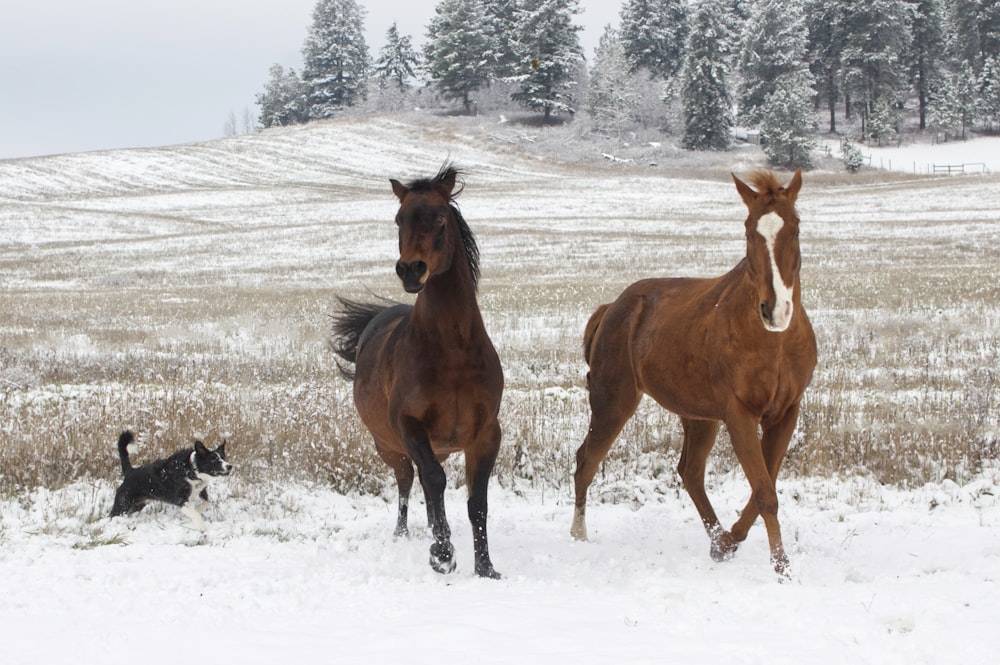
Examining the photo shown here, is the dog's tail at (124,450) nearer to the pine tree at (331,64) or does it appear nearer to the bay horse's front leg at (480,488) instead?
the bay horse's front leg at (480,488)

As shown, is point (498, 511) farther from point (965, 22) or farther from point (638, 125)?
point (965, 22)

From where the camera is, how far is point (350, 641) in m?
4.14

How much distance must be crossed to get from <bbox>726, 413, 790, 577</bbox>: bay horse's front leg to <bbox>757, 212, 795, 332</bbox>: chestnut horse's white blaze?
687 millimetres

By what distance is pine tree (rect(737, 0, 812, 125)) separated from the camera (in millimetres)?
81250

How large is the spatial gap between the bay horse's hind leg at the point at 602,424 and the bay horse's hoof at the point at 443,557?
4.40ft

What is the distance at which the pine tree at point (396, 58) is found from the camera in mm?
122812

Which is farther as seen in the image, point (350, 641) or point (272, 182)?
point (272, 182)

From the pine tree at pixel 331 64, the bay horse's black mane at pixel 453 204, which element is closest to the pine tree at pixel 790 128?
the pine tree at pixel 331 64

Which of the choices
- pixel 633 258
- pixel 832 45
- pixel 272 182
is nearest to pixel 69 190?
pixel 272 182

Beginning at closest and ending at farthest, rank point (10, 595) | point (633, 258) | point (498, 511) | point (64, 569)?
point (10, 595) → point (64, 569) → point (498, 511) → point (633, 258)

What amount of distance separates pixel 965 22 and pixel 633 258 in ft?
253

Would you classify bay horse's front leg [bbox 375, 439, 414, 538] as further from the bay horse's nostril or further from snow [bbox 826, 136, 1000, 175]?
snow [bbox 826, 136, 1000, 175]

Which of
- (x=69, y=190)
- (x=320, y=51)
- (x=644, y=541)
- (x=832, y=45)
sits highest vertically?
(x=320, y=51)

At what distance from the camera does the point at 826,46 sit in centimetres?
9194
